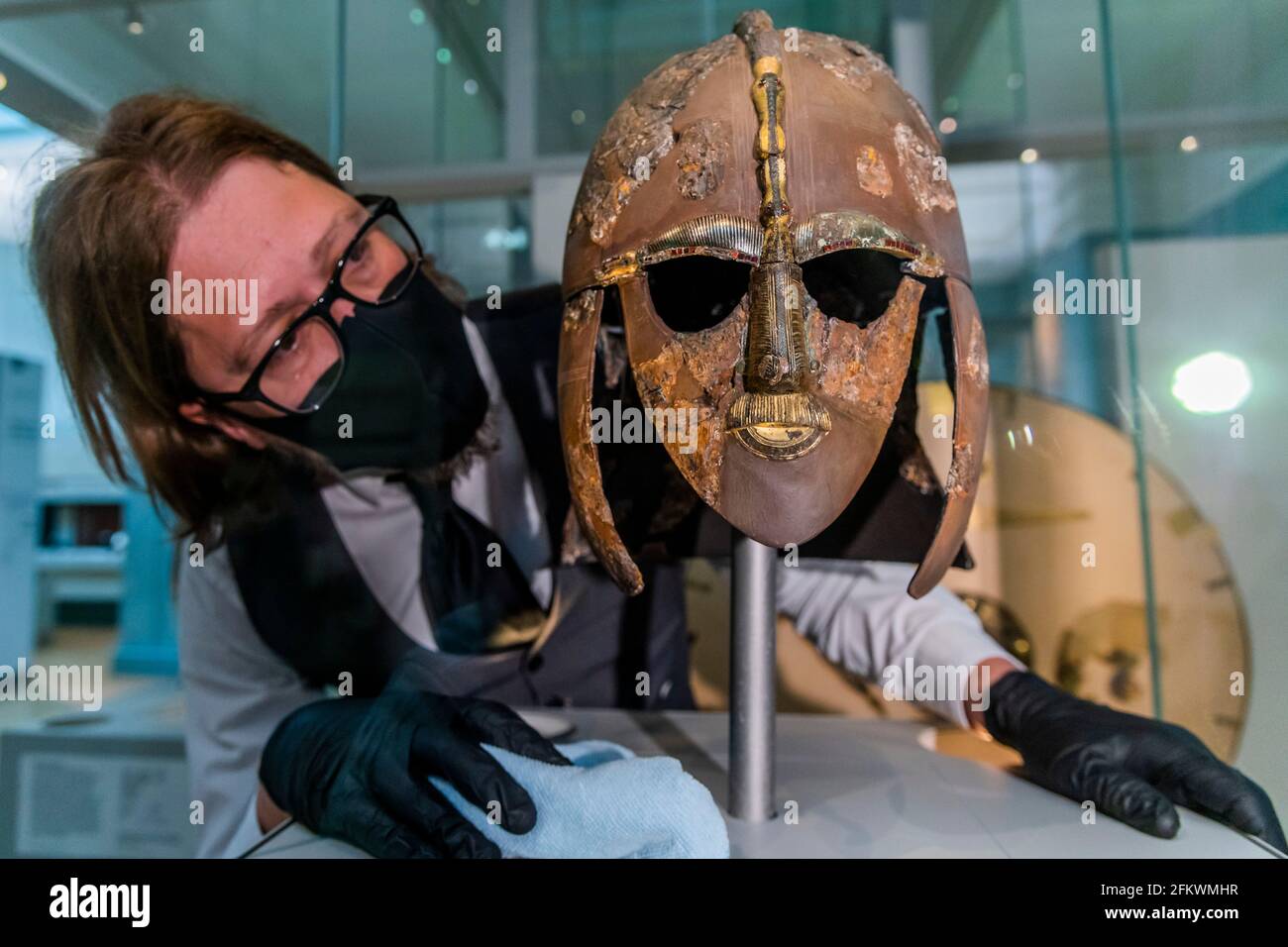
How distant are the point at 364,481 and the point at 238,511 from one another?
0.22m

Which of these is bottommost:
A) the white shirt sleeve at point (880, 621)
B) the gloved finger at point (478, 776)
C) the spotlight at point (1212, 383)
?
the gloved finger at point (478, 776)

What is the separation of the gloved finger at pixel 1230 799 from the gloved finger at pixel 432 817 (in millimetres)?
668

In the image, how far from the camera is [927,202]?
1.95 feet

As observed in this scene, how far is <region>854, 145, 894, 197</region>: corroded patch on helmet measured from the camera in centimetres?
56

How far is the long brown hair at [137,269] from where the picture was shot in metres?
0.85

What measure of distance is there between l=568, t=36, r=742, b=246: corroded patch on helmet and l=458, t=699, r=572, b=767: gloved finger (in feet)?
1.57

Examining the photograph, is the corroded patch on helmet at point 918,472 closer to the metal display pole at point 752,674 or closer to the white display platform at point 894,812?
the metal display pole at point 752,674

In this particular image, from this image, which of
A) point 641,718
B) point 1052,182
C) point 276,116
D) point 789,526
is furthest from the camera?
point 1052,182

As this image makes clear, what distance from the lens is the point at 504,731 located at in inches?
27.7

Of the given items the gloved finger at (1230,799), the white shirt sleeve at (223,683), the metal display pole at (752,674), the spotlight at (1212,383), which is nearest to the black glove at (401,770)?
the metal display pole at (752,674)
